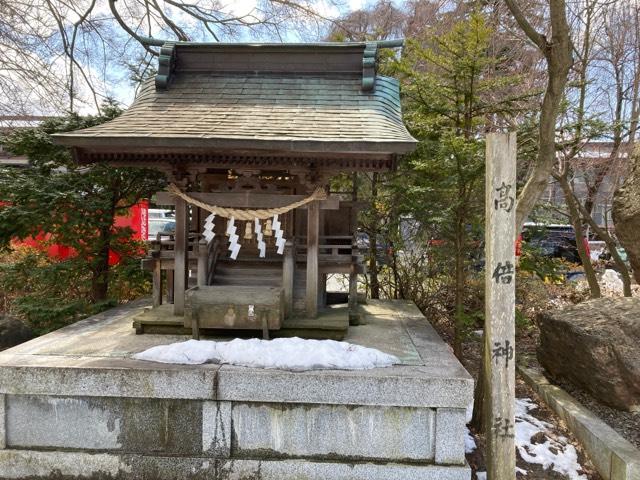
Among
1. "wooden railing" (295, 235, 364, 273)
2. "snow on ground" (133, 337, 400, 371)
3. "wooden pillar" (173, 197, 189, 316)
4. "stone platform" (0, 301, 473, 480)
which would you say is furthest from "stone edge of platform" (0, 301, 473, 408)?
"wooden railing" (295, 235, 364, 273)

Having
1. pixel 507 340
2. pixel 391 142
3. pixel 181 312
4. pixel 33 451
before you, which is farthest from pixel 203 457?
pixel 391 142

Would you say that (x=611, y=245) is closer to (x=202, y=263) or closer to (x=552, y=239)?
(x=552, y=239)

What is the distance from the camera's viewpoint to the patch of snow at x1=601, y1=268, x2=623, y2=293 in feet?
36.9

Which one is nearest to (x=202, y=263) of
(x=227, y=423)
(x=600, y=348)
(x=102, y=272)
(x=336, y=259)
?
(x=336, y=259)

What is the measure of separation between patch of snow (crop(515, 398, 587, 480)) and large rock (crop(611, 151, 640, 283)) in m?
3.05

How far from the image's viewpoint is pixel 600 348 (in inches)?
209

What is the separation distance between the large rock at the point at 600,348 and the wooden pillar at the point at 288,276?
3.73 m

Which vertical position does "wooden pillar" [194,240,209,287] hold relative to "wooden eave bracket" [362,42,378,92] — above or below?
below

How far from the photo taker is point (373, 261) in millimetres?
8781

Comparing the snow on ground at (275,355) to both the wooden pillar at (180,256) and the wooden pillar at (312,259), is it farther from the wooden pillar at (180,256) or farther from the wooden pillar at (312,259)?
the wooden pillar at (180,256)

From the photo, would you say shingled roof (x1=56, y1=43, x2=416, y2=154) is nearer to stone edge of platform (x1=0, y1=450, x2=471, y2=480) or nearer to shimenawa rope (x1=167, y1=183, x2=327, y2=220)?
shimenawa rope (x1=167, y1=183, x2=327, y2=220)

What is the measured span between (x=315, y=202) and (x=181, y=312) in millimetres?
2329

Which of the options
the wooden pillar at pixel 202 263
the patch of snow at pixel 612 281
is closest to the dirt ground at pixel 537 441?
the wooden pillar at pixel 202 263

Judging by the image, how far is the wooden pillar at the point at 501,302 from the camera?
3.67 meters
